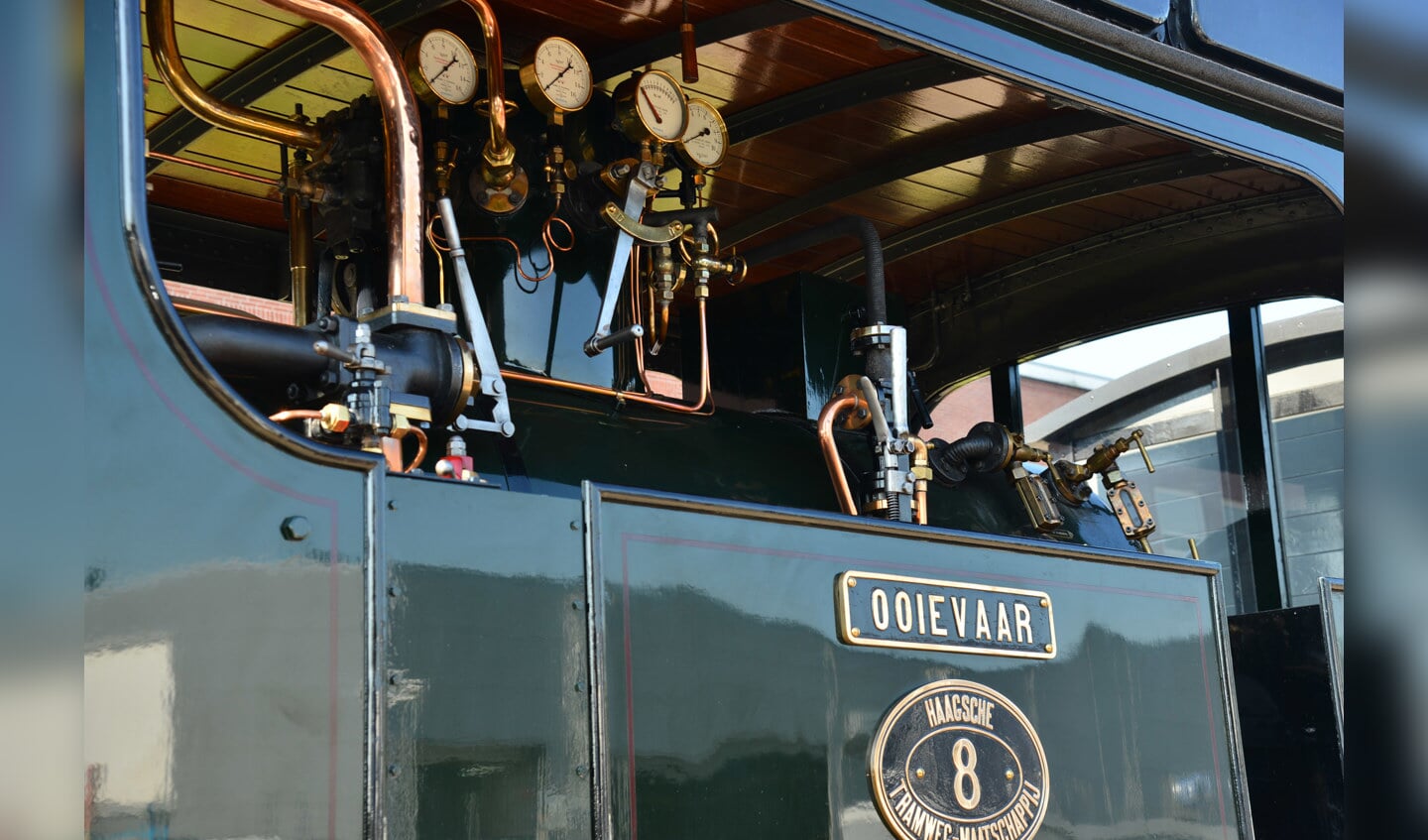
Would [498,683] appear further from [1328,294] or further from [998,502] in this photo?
[1328,294]

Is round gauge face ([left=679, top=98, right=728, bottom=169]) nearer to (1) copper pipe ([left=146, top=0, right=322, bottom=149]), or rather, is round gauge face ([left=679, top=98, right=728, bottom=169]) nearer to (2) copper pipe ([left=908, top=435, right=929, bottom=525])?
(2) copper pipe ([left=908, top=435, right=929, bottom=525])

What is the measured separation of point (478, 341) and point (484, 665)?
0.90m

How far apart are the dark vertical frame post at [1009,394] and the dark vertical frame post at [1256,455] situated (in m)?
0.75

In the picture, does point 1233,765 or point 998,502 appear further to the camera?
point 998,502

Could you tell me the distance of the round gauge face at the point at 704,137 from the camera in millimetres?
A: 3441

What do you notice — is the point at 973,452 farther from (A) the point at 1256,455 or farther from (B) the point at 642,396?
(B) the point at 642,396

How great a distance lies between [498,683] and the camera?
2105 mm

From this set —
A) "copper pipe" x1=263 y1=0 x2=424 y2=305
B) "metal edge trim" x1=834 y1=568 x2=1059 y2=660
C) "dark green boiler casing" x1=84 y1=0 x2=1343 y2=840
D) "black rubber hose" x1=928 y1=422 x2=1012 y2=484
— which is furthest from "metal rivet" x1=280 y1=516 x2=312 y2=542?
"black rubber hose" x1=928 y1=422 x2=1012 y2=484

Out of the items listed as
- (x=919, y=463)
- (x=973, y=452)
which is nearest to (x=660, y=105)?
(x=919, y=463)

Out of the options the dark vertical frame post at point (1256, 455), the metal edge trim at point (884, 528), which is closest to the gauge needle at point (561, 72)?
the metal edge trim at point (884, 528)

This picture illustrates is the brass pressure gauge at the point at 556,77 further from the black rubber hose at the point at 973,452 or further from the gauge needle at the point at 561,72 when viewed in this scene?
the black rubber hose at the point at 973,452

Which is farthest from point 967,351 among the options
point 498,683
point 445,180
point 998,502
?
point 498,683

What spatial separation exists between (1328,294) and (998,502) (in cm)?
117

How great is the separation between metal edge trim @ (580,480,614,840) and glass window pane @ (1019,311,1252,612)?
7.98ft
